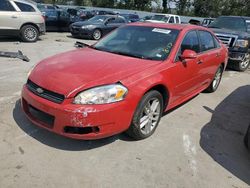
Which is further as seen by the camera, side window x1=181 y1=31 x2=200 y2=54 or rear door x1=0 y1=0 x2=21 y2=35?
rear door x1=0 y1=0 x2=21 y2=35

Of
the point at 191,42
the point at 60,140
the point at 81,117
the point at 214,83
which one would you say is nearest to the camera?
the point at 81,117

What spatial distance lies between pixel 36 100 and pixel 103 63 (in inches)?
41.8

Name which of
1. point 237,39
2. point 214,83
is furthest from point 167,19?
point 214,83

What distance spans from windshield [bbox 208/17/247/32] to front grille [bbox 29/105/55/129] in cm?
903

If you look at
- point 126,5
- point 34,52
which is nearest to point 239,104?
point 34,52

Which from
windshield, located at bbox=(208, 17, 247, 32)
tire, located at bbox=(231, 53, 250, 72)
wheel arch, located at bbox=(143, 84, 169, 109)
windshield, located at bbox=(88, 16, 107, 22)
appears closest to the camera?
wheel arch, located at bbox=(143, 84, 169, 109)

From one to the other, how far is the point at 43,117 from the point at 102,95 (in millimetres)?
834

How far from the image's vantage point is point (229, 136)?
14.9ft

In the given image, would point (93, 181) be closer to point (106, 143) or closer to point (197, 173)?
point (106, 143)

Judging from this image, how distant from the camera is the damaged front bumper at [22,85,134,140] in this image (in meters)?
3.27

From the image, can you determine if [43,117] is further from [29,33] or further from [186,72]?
[29,33]

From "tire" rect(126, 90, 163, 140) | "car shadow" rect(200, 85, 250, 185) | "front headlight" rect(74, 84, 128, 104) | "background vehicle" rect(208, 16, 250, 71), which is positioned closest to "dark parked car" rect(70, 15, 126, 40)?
"background vehicle" rect(208, 16, 250, 71)

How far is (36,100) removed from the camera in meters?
3.54

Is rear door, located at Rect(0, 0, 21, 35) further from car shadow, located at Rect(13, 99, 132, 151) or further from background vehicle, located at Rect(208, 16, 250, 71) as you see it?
car shadow, located at Rect(13, 99, 132, 151)
